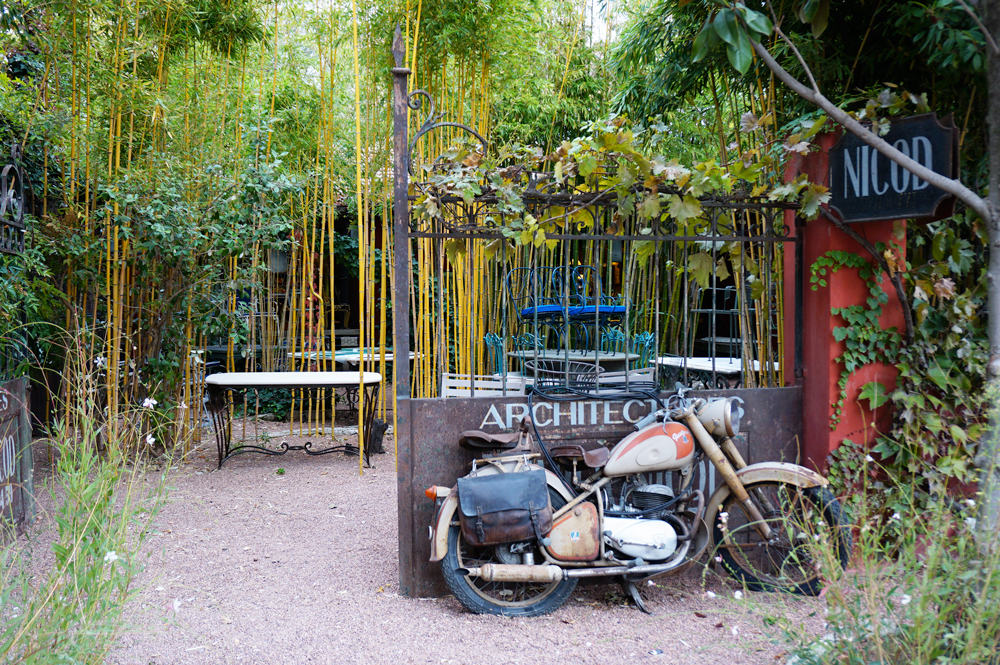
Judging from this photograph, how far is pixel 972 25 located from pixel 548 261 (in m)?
4.60

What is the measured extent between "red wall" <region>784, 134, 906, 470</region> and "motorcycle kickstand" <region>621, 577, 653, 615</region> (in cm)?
87

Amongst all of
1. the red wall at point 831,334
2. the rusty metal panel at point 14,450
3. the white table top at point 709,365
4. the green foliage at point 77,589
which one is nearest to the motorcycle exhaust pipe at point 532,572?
the red wall at point 831,334

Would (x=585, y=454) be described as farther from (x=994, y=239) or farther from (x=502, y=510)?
(x=994, y=239)

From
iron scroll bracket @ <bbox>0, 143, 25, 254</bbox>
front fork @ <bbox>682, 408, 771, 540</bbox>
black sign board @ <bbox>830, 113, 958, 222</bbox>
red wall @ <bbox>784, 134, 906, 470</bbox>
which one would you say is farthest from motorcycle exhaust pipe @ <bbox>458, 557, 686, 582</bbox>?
iron scroll bracket @ <bbox>0, 143, 25, 254</bbox>

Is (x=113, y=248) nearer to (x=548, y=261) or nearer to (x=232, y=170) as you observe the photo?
(x=232, y=170)

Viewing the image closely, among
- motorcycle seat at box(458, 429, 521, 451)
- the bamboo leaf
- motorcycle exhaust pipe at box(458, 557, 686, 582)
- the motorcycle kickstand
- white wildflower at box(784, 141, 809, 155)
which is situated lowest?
the motorcycle kickstand

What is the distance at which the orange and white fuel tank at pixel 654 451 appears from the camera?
2.85m

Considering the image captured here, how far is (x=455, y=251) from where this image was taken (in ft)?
10.7

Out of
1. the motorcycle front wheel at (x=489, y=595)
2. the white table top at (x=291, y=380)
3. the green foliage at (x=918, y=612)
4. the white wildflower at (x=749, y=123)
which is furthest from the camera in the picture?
the white table top at (x=291, y=380)

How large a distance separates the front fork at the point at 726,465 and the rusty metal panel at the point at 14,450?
2822 mm

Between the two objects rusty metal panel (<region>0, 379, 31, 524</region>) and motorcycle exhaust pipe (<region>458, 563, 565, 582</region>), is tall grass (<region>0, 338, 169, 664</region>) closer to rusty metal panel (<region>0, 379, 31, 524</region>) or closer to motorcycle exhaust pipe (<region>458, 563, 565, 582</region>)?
motorcycle exhaust pipe (<region>458, 563, 565, 582</region>)

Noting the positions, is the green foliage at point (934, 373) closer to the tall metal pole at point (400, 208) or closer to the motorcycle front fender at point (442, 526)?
the motorcycle front fender at point (442, 526)

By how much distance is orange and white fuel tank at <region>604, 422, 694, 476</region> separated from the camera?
2.85m

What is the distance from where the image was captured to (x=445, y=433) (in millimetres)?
3006
